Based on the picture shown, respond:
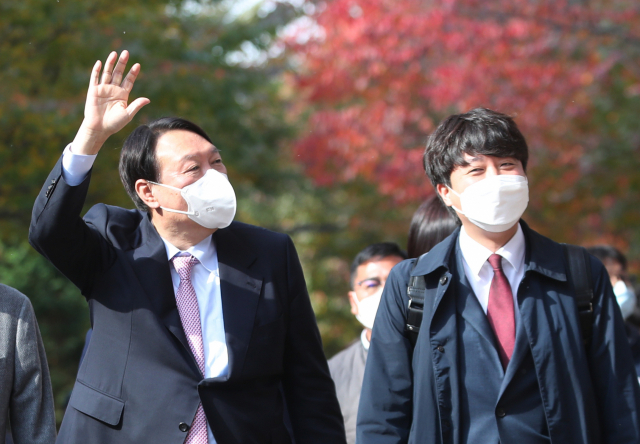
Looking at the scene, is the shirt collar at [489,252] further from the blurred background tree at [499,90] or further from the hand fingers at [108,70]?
the blurred background tree at [499,90]

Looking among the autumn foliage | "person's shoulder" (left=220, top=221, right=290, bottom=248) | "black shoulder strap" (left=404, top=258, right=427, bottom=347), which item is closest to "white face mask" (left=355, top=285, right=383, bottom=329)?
"person's shoulder" (left=220, top=221, right=290, bottom=248)

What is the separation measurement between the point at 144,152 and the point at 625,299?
299 centimetres

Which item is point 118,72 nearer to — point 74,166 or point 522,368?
point 74,166

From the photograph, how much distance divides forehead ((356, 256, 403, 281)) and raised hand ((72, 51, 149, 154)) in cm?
183

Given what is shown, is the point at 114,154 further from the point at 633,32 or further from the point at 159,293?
the point at 633,32

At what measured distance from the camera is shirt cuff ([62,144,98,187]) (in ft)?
8.47

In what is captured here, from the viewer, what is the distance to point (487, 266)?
8.72ft

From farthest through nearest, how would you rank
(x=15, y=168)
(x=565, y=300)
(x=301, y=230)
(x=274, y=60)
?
(x=301, y=230) < (x=274, y=60) < (x=15, y=168) < (x=565, y=300)

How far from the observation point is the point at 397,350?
263cm

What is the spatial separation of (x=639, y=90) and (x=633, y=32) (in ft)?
2.62

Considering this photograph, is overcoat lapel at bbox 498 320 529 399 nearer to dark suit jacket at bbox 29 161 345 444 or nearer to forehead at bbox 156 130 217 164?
dark suit jacket at bbox 29 161 345 444

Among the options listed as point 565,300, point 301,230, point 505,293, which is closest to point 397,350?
point 505,293

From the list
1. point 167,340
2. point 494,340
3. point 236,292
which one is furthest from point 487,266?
point 167,340

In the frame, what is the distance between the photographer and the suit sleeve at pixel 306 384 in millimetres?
2949
